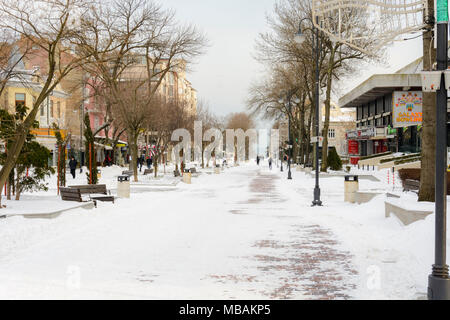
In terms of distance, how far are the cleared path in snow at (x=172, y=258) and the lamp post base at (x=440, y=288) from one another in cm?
102

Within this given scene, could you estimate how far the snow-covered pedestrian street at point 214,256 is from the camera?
699 cm

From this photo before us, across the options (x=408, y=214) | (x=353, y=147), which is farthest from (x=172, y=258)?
(x=353, y=147)

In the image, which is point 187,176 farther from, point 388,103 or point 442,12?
point 388,103

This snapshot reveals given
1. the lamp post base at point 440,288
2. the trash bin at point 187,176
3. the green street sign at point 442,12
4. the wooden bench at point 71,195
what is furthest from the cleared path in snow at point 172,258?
the trash bin at point 187,176

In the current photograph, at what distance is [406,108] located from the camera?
59.5 metres

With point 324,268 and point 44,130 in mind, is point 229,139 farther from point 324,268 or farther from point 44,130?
point 324,268

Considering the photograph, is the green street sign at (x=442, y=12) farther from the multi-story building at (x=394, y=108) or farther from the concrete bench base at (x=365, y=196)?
the multi-story building at (x=394, y=108)

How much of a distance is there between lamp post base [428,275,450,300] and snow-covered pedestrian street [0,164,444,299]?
33 cm

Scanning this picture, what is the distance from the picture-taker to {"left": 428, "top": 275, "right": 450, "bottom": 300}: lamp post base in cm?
634

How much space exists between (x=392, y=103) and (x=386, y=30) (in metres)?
52.5

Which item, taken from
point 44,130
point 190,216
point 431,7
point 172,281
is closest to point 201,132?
point 44,130

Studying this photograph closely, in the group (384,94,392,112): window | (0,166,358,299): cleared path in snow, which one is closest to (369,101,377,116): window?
(384,94,392,112): window

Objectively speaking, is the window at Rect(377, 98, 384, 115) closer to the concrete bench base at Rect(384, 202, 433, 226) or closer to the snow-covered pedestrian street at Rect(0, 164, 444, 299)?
the snow-covered pedestrian street at Rect(0, 164, 444, 299)

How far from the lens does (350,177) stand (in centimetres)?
2095
